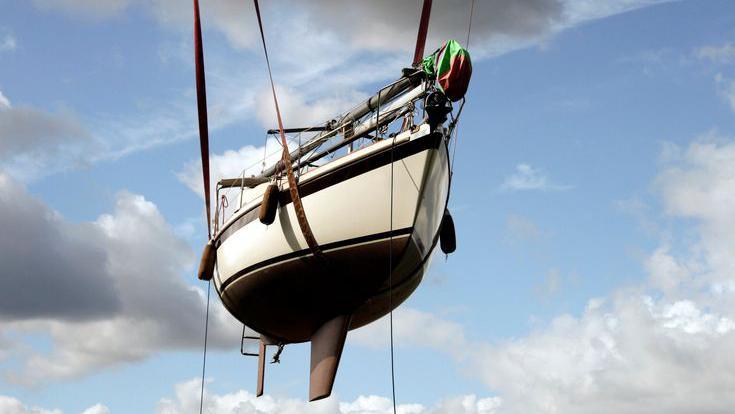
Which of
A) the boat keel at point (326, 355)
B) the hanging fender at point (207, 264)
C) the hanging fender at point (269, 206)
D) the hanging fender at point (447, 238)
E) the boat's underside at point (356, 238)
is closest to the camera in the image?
the boat's underside at point (356, 238)

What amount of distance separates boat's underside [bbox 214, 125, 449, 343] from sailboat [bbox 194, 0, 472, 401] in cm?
2

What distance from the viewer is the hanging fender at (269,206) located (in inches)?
786

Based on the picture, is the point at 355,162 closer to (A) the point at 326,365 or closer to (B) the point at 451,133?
(B) the point at 451,133

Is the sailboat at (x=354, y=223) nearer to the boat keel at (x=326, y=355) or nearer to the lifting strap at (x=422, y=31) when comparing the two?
the boat keel at (x=326, y=355)

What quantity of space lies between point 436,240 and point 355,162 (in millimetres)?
2526

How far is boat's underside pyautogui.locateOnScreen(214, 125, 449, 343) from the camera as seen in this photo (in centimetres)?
1858

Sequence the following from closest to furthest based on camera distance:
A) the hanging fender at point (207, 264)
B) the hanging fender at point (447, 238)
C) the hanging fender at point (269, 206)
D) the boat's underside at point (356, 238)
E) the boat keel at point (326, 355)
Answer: the boat's underside at point (356, 238), the boat keel at point (326, 355), the hanging fender at point (269, 206), the hanging fender at point (447, 238), the hanging fender at point (207, 264)

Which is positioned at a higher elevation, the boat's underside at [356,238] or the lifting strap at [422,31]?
the lifting strap at [422,31]

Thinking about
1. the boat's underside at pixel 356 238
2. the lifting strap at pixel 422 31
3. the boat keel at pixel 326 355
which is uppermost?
the lifting strap at pixel 422 31

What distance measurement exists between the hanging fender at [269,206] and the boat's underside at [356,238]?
0.17m

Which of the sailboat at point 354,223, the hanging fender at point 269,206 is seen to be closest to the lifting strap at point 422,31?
the sailboat at point 354,223

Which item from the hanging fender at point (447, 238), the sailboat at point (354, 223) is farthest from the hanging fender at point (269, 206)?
the hanging fender at point (447, 238)

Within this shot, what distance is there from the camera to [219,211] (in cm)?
2505

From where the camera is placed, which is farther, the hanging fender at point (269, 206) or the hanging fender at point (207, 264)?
the hanging fender at point (207, 264)
